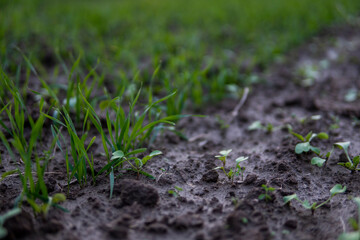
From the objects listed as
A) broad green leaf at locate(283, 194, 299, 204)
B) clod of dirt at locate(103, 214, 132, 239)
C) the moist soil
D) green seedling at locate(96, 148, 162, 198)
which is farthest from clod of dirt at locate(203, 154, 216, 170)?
clod of dirt at locate(103, 214, 132, 239)

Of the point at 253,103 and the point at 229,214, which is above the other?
the point at 229,214

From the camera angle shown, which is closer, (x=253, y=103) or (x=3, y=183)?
(x=3, y=183)

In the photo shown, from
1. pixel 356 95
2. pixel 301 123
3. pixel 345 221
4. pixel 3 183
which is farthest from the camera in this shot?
pixel 356 95

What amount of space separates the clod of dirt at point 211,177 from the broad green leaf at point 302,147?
0.48 m

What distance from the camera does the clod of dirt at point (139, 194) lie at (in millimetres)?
1345

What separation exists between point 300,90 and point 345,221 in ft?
5.63

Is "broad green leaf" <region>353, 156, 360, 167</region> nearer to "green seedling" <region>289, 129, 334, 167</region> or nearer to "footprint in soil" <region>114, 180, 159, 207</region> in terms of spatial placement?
"green seedling" <region>289, 129, 334, 167</region>

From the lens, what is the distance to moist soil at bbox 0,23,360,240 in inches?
47.8

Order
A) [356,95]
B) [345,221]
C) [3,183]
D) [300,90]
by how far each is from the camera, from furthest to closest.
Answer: [300,90] → [356,95] → [3,183] → [345,221]

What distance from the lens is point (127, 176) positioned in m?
1.54

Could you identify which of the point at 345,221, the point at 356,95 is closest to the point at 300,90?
the point at 356,95

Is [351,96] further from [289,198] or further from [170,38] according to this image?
[170,38]

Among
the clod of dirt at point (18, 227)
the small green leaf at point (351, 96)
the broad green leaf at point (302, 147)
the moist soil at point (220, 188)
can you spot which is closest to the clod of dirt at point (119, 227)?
the moist soil at point (220, 188)

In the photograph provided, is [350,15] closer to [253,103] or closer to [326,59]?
[326,59]
